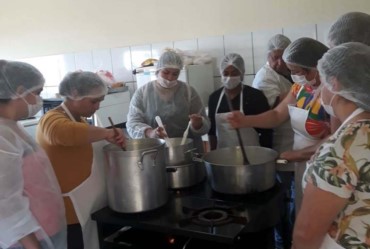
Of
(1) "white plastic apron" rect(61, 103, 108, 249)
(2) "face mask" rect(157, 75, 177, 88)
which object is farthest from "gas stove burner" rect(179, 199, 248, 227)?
(2) "face mask" rect(157, 75, 177, 88)

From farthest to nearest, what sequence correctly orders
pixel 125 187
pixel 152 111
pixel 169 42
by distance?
pixel 169 42, pixel 152 111, pixel 125 187

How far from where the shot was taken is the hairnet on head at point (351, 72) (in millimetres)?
823

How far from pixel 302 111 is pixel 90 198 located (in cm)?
87

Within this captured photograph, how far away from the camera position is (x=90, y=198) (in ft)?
4.00

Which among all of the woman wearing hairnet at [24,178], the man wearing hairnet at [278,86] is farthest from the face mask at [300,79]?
the woman wearing hairnet at [24,178]

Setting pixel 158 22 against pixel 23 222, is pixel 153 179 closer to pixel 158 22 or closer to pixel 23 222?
pixel 23 222

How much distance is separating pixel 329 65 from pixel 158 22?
90.4 inches

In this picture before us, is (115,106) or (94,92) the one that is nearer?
(94,92)

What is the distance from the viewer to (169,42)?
116 inches

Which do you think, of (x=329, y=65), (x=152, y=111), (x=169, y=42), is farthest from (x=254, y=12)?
(x=329, y=65)

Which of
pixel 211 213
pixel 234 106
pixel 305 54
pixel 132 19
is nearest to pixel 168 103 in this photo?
pixel 234 106

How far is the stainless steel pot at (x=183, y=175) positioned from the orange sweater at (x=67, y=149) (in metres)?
0.28

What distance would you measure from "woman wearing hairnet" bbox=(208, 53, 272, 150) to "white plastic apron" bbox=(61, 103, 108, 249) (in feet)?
2.50

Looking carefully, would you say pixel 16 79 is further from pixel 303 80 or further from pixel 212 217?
pixel 303 80
